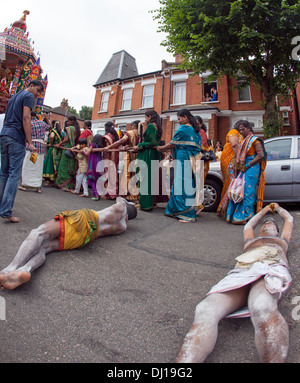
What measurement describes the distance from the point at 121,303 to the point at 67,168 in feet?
18.6

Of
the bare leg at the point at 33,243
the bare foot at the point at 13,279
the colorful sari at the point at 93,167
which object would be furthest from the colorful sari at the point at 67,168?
the bare foot at the point at 13,279

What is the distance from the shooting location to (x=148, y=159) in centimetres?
514

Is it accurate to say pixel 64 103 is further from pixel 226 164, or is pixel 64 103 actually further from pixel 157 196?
pixel 226 164

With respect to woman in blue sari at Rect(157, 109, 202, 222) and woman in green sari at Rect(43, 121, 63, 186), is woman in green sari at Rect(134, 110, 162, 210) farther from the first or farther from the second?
woman in green sari at Rect(43, 121, 63, 186)

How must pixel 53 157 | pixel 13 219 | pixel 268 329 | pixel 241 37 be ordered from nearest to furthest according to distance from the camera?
pixel 268 329 < pixel 13 219 < pixel 53 157 < pixel 241 37

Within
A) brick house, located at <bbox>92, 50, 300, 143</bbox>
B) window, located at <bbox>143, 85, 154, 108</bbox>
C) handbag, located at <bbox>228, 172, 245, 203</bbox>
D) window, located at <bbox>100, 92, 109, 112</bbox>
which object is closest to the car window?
handbag, located at <bbox>228, 172, 245, 203</bbox>

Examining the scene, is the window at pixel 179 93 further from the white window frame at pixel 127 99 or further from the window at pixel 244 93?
the white window frame at pixel 127 99

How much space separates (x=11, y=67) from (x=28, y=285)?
8.83 metres

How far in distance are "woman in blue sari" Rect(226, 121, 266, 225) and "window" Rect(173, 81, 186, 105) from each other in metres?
15.3

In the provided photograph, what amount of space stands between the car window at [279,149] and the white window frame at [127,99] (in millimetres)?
17525

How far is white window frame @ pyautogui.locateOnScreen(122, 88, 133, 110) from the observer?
2139cm

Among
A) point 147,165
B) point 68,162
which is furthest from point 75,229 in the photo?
point 68,162
